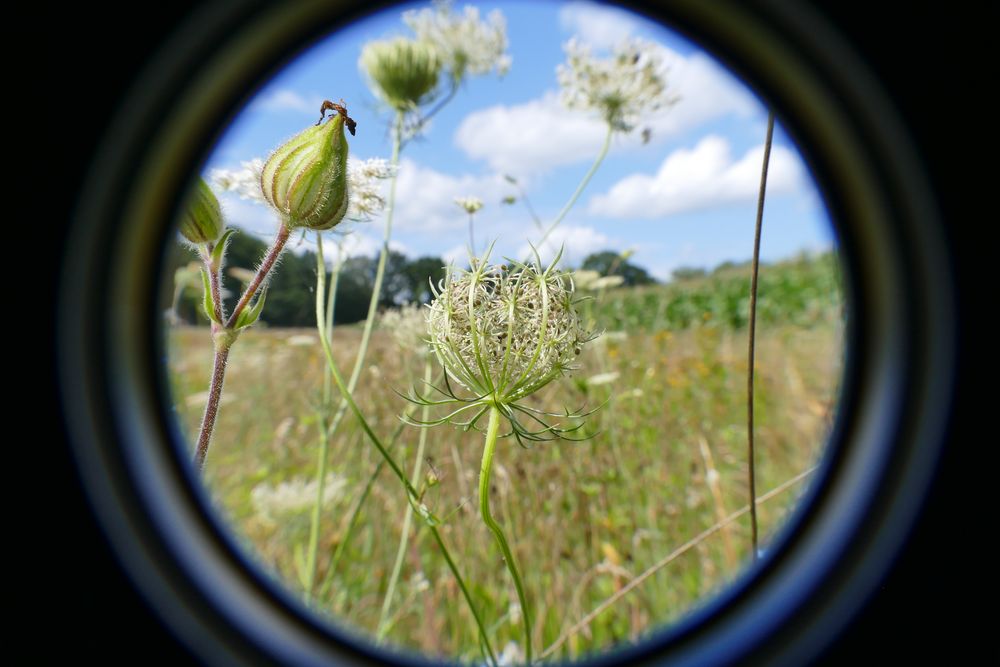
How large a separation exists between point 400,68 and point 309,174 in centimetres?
85

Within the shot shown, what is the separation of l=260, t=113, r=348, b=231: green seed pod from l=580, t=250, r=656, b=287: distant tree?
3.00ft

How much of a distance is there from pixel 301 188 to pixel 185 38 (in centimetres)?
15

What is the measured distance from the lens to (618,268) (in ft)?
5.91

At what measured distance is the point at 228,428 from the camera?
2.46 m

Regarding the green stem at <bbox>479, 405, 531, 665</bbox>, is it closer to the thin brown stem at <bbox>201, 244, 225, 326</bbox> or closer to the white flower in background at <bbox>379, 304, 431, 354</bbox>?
the thin brown stem at <bbox>201, 244, 225, 326</bbox>

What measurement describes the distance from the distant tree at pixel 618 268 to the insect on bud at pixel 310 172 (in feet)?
3.00

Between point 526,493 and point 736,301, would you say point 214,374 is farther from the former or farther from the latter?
point 736,301

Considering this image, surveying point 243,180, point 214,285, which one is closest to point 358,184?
point 243,180

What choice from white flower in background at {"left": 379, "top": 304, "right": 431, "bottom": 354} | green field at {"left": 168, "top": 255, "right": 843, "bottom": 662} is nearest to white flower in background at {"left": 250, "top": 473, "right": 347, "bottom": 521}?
green field at {"left": 168, "top": 255, "right": 843, "bottom": 662}

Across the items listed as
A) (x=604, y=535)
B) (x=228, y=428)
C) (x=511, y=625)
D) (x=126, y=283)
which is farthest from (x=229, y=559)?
(x=228, y=428)

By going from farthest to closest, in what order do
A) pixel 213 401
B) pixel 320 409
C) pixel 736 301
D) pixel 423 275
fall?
pixel 736 301, pixel 320 409, pixel 423 275, pixel 213 401

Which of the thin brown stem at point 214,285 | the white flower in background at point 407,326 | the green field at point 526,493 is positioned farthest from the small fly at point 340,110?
the white flower in background at point 407,326

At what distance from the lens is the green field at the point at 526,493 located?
122cm

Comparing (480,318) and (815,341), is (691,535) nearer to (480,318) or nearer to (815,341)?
(480,318)
